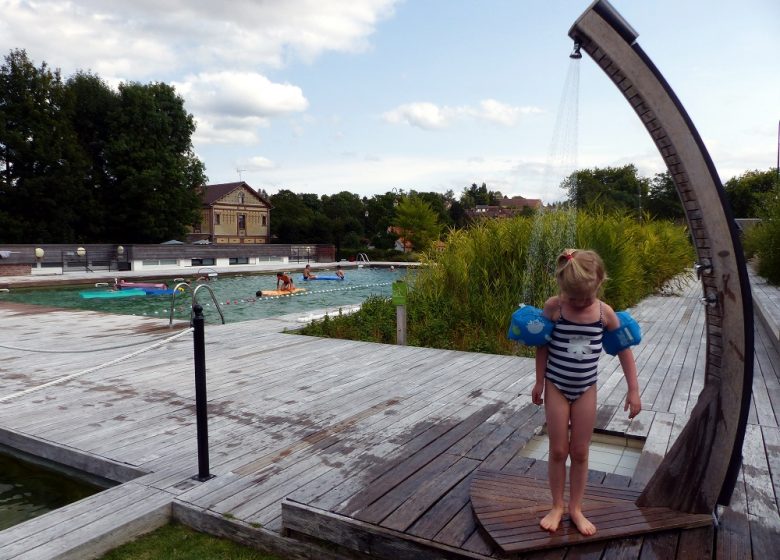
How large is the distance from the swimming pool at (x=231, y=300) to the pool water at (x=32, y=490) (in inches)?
369

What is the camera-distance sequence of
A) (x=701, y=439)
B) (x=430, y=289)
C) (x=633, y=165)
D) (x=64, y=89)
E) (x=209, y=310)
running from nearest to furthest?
1. (x=701, y=439)
2. (x=430, y=289)
3. (x=209, y=310)
4. (x=64, y=89)
5. (x=633, y=165)

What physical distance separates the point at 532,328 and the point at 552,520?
932 mm

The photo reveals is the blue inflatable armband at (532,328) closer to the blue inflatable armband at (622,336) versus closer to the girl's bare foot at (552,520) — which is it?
the blue inflatable armband at (622,336)

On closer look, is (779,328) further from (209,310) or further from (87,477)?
(209,310)

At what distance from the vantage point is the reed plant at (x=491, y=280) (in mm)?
8984

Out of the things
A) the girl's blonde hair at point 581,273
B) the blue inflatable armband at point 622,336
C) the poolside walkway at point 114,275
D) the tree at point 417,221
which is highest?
the tree at point 417,221

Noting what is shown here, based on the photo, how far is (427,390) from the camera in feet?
19.6

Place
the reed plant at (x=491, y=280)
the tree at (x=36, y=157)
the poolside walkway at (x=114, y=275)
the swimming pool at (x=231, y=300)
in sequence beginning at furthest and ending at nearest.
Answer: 1. the tree at (x=36, y=157)
2. the poolside walkway at (x=114, y=275)
3. the swimming pool at (x=231, y=300)
4. the reed plant at (x=491, y=280)

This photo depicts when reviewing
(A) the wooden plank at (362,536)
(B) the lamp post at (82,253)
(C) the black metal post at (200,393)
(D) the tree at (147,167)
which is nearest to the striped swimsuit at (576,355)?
(A) the wooden plank at (362,536)

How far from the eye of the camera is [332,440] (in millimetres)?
4500

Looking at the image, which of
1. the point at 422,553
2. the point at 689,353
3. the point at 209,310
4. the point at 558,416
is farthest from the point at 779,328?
the point at 209,310

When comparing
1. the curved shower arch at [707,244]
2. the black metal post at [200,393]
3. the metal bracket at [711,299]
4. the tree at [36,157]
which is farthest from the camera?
the tree at [36,157]

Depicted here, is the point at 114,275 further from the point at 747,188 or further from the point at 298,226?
the point at 747,188

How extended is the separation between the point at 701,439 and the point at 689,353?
5.42 m
